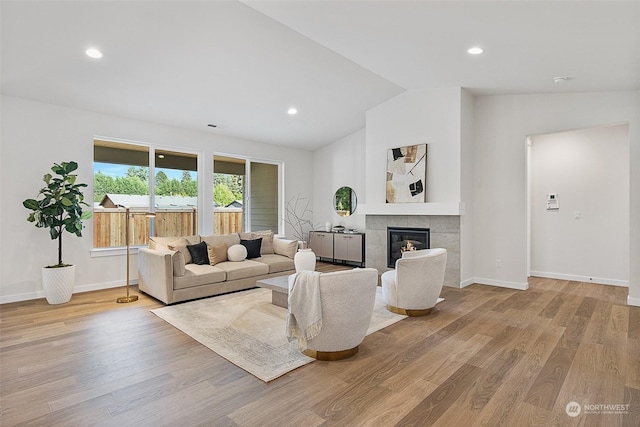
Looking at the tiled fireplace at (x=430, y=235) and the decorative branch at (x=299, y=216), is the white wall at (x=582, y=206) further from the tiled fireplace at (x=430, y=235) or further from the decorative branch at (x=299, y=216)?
the decorative branch at (x=299, y=216)

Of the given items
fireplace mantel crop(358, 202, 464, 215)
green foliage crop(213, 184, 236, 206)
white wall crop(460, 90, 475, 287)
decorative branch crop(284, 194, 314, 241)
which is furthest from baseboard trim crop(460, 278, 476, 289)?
green foliage crop(213, 184, 236, 206)

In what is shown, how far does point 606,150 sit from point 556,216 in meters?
1.27

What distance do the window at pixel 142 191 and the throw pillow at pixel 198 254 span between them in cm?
95

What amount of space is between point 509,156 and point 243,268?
4.57m

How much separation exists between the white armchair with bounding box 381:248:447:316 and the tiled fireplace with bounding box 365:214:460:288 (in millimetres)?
1541

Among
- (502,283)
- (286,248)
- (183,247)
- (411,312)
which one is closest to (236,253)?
(183,247)

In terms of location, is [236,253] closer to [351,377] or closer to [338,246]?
[338,246]

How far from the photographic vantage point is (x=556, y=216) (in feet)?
19.4

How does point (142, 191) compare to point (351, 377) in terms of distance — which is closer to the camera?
point (351, 377)

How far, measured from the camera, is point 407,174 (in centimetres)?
583

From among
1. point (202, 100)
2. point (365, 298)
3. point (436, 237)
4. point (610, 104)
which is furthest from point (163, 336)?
point (610, 104)

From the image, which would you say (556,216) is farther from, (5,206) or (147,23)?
(5,206)

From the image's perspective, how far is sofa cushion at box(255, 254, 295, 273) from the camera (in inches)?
216

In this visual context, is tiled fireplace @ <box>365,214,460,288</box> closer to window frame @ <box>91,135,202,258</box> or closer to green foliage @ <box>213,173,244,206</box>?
green foliage @ <box>213,173,244,206</box>
